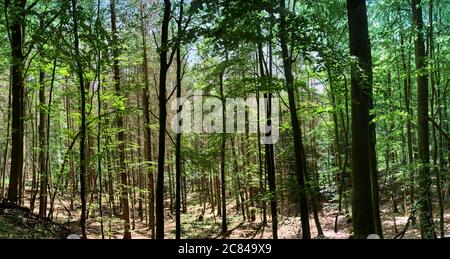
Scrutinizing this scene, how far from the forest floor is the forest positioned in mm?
45

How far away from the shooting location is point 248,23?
3240mm

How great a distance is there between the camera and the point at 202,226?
9375 millimetres

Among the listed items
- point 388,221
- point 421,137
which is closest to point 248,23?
point 421,137

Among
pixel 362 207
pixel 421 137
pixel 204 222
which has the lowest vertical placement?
pixel 204 222

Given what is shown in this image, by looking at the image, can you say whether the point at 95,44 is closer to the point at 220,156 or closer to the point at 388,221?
the point at 220,156

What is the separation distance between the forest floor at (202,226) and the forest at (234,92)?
4 centimetres

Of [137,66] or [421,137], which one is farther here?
[137,66]

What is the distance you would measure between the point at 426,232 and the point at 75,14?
5021mm

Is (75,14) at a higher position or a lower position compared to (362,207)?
higher

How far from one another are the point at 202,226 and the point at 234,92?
3.94m

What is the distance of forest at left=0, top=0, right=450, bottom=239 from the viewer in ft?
10.9

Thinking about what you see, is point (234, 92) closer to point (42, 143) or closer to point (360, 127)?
point (42, 143)

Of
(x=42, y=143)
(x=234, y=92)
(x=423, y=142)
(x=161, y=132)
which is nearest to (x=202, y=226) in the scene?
(x=234, y=92)
